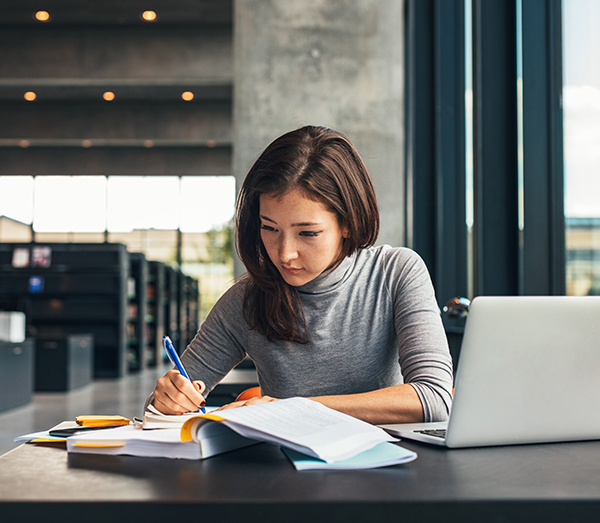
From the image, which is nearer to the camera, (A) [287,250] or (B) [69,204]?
(A) [287,250]

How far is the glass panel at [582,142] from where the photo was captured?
→ 2.01 meters

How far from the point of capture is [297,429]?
0.71 m

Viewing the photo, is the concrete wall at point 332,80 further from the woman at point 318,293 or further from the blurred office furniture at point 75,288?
the blurred office furniture at point 75,288

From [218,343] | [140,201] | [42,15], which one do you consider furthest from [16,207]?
[218,343]

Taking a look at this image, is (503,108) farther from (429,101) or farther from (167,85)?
(167,85)

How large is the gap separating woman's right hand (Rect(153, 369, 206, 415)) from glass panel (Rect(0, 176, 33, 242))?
14.3 meters

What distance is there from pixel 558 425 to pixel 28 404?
5.77m

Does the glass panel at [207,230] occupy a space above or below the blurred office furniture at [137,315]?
above

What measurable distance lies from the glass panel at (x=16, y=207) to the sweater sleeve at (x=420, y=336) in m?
14.2

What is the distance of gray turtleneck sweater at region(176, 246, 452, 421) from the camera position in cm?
135

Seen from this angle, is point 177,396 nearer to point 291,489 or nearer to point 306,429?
point 306,429

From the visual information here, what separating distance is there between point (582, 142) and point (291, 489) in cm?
195

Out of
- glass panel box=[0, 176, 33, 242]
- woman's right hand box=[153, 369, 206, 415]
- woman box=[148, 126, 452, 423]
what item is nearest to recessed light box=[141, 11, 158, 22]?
glass panel box=[0, 176, 33, 242]

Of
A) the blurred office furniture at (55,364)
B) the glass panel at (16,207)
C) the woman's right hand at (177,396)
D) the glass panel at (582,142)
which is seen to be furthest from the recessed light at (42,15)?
the woman's right hand at (177,396)
